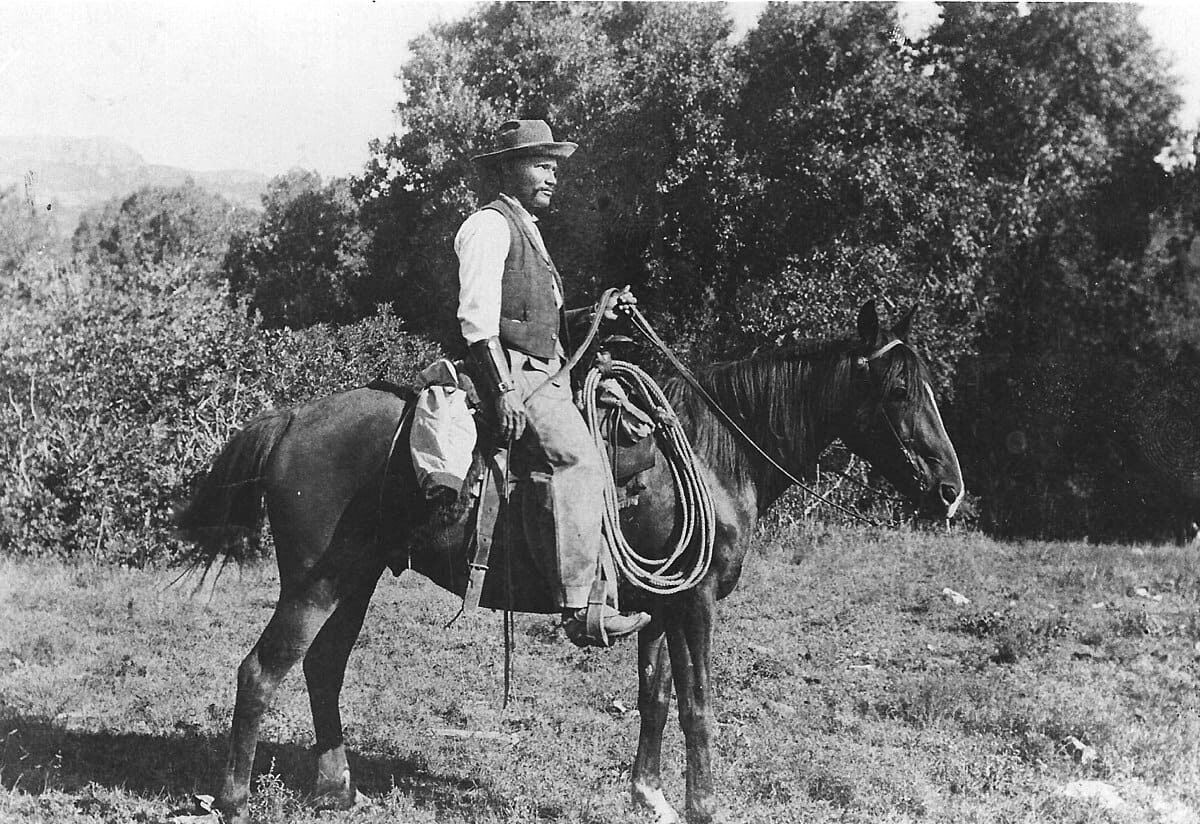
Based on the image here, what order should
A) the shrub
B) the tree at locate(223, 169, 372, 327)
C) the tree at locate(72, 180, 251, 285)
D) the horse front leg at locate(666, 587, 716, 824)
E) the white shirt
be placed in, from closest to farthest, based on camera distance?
1. the white shirt
2. the horse front leg at locate(666, 587, 716, 824)
3. the shrub
4. the tree at locate(223, 169, 372, 327)
5. the tree at locate(72, 180, 251, 285)

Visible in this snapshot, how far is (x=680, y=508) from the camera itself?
4.86 meters

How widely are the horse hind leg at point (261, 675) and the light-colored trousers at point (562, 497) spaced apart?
3.69ft

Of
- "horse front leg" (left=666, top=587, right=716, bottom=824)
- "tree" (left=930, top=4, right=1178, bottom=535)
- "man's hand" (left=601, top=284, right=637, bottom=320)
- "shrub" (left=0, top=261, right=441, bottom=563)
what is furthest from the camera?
"tree" (left=930, top=4, right=1178, bottom=535)

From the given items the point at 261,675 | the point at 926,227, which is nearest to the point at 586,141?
the point at 926,227

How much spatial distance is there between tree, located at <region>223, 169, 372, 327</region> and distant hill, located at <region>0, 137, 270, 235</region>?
94.4 inches

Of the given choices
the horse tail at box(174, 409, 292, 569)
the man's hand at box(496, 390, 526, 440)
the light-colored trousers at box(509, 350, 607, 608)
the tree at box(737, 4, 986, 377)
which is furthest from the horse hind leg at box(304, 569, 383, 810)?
the tree at box(737, 4, 986, 377)

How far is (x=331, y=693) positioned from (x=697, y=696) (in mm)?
1923

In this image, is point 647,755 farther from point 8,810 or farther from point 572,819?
point 8,810

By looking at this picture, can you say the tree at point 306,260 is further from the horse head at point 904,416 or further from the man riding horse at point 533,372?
the horse head at point 904,416

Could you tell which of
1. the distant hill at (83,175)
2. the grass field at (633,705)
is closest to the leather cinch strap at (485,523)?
the grass field at (633,705)

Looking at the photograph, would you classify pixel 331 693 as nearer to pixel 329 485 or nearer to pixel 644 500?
pixel 329 485

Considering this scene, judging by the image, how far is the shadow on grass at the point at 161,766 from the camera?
510 cm

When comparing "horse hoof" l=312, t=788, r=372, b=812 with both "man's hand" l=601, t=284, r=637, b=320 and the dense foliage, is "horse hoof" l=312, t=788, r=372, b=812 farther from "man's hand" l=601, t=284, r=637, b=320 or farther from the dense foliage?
the dense foliage

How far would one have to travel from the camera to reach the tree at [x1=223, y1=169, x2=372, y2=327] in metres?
24.5
